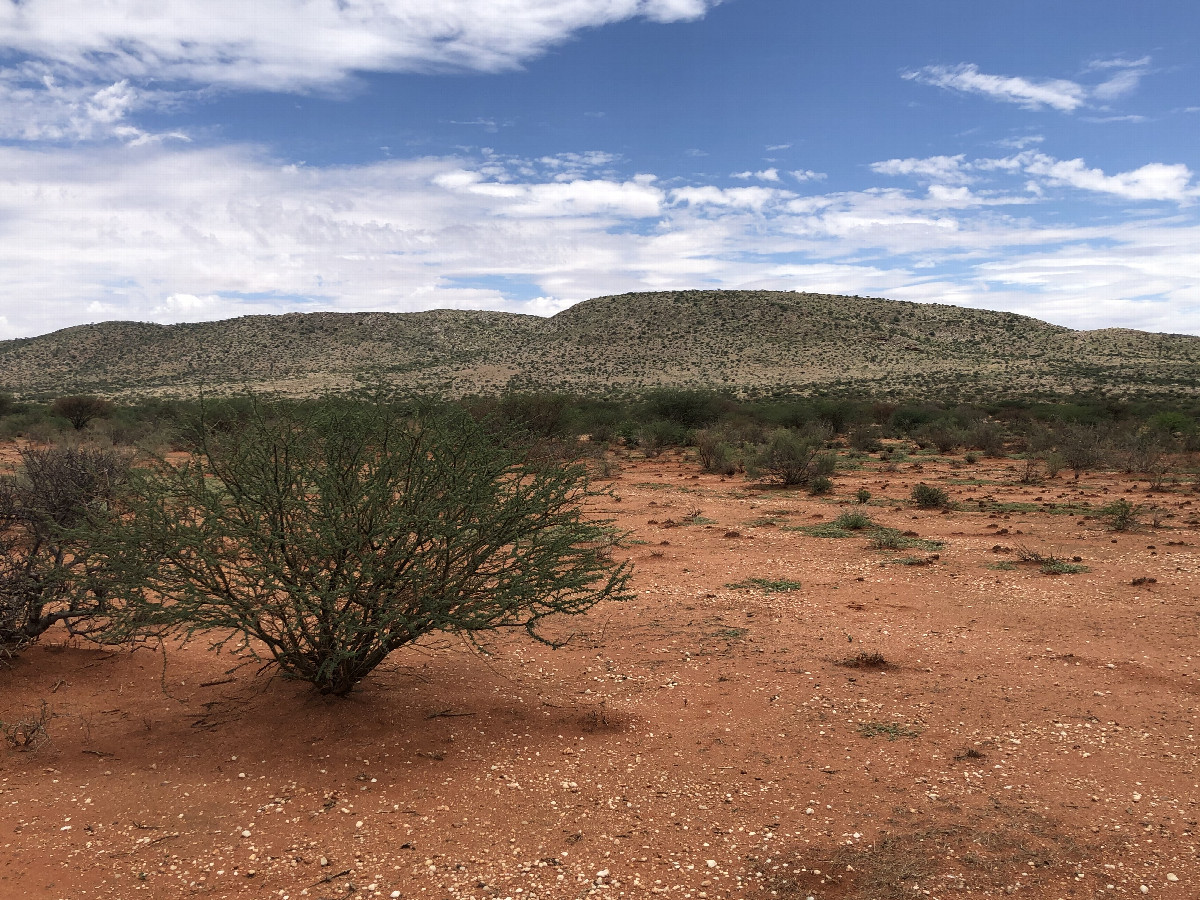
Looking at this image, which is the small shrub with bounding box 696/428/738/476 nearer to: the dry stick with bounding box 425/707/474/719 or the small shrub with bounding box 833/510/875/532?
the small shrub with bounding box 833/510/875/532

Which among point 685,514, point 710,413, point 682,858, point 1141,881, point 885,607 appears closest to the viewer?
point 1141,881

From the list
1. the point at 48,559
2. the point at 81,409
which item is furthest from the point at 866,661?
the point at 81,409

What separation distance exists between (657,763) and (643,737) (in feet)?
1.38

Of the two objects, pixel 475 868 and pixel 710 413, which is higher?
pixel 710 413

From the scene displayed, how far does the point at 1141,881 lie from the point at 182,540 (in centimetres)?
578

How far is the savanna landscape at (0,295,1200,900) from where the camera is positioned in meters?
3.98

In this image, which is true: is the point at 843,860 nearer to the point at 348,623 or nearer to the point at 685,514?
the point at 348,623

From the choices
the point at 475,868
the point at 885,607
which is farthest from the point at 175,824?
the point at 885,607

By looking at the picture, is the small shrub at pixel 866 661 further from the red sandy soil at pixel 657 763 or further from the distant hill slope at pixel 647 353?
the distant hill slope at pixel 647 353

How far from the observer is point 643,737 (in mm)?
5566

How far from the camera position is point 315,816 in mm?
4422

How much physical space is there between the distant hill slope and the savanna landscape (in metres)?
41.9

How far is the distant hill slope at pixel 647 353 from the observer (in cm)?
5669

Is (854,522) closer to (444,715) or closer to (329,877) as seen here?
(444,715)
